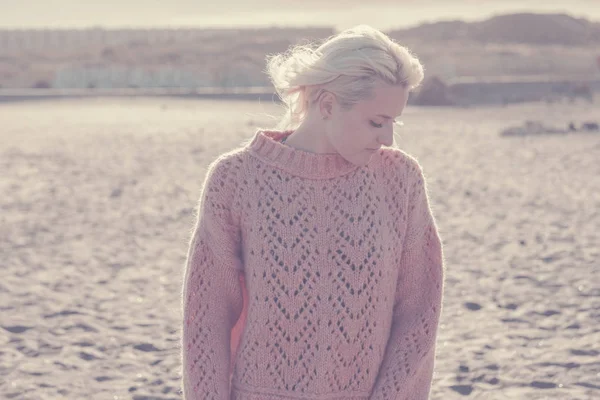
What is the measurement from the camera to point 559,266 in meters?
7.39

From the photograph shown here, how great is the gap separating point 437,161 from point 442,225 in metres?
4.69

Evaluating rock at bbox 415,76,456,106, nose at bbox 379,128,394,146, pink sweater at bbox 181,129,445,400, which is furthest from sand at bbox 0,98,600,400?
rock at bbox 415,76,456,106

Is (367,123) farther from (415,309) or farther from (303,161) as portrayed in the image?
(415,309)

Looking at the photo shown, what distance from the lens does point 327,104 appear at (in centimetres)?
261

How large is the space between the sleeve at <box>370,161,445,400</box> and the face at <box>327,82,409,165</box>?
0.26 m

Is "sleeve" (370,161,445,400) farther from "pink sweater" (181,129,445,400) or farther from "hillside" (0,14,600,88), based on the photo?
"hillside" (0,14,600,88)

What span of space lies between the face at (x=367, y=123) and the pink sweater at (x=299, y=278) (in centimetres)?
8

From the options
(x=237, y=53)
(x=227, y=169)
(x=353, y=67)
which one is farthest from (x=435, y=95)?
(x=237, y=53)

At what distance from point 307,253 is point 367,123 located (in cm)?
38

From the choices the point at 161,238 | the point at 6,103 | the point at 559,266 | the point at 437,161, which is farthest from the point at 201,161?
the point at 6,103

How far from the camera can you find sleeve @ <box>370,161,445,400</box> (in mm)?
2756

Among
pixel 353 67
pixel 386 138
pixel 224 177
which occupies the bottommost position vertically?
pixel 224 177

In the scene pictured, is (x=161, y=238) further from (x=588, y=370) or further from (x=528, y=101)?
(x=528, y=101)

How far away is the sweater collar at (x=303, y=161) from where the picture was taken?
267 centimetres
